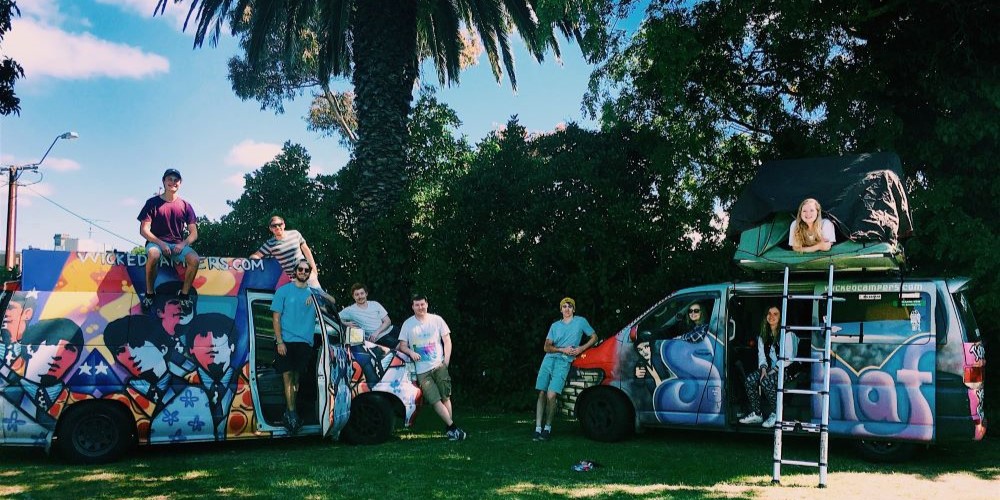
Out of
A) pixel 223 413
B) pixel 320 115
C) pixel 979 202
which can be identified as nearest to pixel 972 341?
pixel 979 202

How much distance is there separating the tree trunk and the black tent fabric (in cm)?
772

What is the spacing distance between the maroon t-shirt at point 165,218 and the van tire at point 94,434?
6.37 feet

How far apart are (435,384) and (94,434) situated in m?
3.76

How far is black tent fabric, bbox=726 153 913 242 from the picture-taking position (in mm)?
8625

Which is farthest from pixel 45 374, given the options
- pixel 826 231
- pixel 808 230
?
pixel 826 231

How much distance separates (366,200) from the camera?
1575 centimetres

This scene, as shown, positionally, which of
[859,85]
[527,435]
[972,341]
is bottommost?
[527,435]

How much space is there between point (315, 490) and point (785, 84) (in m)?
9.77

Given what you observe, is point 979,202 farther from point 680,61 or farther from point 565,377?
point 565,377

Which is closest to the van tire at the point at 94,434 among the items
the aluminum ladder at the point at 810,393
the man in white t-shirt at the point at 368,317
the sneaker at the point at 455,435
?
the man in white t-shirt at the point at 368,317

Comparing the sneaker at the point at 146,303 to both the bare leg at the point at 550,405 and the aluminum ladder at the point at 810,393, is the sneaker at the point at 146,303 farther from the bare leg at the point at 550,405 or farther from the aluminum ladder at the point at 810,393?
the aluminum ladder at the point at 810,393

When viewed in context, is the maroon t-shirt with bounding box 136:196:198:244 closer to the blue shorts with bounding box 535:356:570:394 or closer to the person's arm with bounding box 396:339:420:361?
the person's arm with bounding box 396:339:420:361

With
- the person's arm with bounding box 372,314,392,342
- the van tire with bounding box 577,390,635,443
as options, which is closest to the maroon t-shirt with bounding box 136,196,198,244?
the person's arm with bounding box 372,314,392,342

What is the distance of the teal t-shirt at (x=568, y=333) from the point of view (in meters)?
10.3
